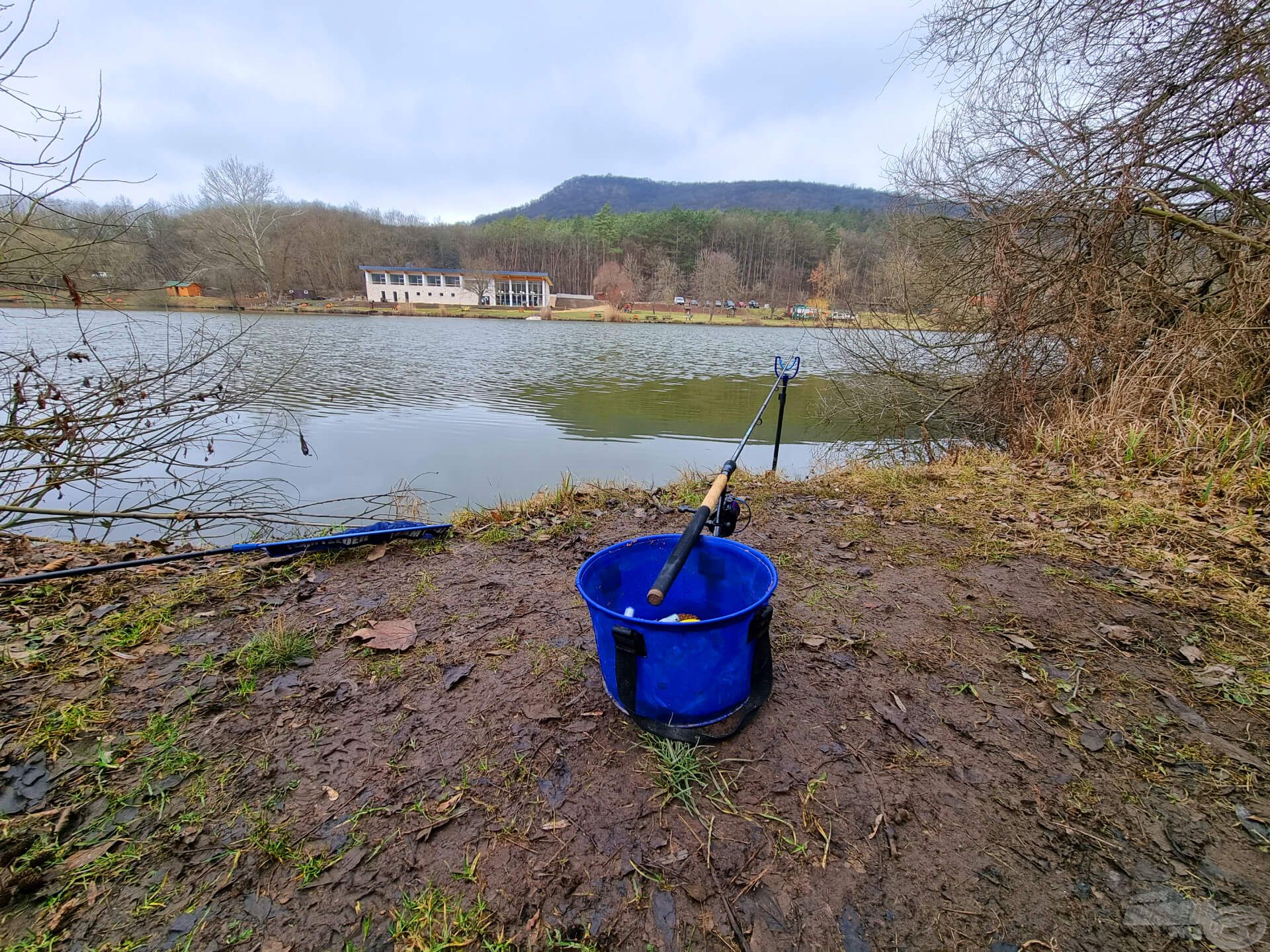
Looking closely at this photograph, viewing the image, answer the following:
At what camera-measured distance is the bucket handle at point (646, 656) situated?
1505 mm

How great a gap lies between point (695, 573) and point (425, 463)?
5159 millimetres

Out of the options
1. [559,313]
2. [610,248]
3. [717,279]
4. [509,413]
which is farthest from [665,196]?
[509,413]

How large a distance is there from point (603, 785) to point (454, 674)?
79cm

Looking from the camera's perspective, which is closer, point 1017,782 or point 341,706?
point 1017,782

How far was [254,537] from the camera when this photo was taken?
12.7ft

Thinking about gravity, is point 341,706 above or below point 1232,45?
below

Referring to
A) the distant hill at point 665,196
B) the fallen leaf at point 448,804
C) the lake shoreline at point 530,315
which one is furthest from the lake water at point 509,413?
the distant hill at point 665,196

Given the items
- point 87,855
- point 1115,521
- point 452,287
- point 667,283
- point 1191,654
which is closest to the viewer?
point 87,855

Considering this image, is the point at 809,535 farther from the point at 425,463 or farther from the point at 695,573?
the point at 425,463

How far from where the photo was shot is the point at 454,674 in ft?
6.41

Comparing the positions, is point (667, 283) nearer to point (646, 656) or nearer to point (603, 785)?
point (646, 656)

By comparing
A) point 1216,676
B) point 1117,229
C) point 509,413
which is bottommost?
point 509,413

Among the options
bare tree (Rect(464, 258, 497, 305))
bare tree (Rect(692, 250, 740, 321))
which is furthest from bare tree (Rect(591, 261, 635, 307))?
bare tree (Rect(464, 258, 497, 305))

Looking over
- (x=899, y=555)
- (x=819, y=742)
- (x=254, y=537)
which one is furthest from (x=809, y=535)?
(x=254, y=537)
